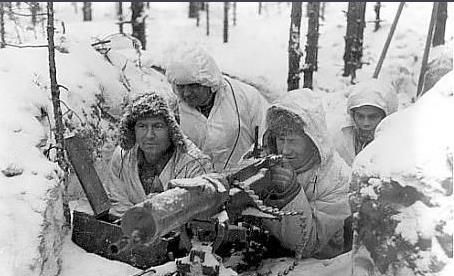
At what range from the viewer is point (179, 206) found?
77.5 inches

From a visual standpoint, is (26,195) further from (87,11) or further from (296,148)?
(87,11)

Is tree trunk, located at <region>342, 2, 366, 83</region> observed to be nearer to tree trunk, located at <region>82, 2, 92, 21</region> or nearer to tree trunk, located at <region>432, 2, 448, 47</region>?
tree trunk, located at <region>432, 2, 448, 47</region>

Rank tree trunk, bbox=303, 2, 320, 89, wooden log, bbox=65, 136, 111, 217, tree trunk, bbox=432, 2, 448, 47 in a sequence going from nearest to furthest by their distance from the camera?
wooden log, bbox=65, 136, 111, 217
tree trunk, bbox=303, 2, 320, 89
tree trunk, bbox=432, 2, 448, 47

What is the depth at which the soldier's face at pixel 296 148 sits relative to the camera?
11.9ft

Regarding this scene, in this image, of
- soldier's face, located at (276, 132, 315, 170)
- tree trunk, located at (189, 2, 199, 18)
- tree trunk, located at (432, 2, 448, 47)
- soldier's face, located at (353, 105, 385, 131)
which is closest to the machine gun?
soldier's face, located at (276, 132, 315, 170)

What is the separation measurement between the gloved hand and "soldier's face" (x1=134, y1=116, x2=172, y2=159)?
0.82 m

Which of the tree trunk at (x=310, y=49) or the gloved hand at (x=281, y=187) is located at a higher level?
the gloved hand at (x=281, y=187)

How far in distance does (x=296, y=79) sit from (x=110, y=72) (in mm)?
4086

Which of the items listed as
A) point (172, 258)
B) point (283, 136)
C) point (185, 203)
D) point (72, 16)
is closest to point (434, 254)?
point (185, 203)

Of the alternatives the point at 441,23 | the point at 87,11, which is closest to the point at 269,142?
the point at 441,23

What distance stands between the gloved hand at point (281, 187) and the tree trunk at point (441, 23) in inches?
399

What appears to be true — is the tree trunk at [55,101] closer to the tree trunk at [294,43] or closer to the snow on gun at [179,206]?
the snow on gun at [179,206]

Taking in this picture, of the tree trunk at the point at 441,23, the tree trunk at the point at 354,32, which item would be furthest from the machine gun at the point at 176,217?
the tree trunk at the point at 441,23

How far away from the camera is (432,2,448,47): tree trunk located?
12.1m
